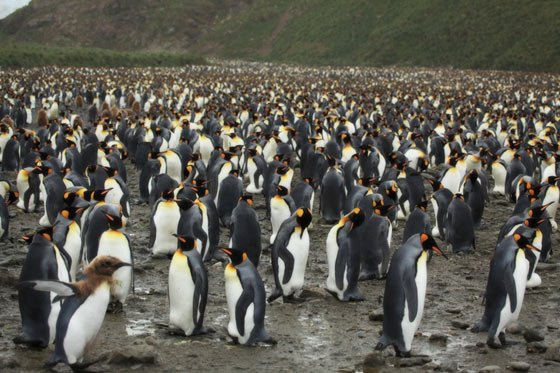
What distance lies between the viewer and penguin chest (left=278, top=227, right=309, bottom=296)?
5.86 metres

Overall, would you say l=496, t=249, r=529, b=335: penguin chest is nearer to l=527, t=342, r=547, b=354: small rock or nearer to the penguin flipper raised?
l=527, t=342, r=547, b=354: small rock

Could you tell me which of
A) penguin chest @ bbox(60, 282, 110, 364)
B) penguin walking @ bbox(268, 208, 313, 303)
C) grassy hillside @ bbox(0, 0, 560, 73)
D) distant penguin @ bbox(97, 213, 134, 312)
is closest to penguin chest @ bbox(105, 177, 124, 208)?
distant penguin @ bbox(97, 213, 134, 312)

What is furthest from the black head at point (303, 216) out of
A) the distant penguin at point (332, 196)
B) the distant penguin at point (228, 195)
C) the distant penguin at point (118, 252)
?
the distant penguin at point (332, 196)

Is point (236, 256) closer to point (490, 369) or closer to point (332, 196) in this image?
point (490, 369)

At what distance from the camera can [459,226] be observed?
7449 mm

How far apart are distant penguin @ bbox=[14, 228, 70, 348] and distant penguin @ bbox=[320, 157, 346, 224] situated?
457cm

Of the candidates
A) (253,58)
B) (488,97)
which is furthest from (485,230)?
(253,58)

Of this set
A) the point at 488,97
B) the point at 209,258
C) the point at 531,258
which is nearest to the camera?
the point at 531,258

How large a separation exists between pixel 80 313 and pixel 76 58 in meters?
45.3

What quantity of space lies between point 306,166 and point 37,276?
6703mm

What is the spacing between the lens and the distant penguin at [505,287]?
4.87 m

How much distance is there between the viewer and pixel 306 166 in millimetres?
10961

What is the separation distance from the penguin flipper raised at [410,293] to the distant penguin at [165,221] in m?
2.80

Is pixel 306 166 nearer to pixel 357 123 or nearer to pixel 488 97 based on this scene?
pixel 357 123
